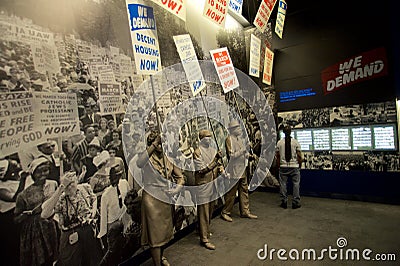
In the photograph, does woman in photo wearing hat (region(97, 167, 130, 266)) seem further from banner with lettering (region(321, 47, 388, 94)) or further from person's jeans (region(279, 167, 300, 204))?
banner with lettering (region(321, 47, 388, 94))

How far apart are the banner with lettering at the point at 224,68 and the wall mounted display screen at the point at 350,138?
2.21 meters

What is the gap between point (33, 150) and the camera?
6.45ft

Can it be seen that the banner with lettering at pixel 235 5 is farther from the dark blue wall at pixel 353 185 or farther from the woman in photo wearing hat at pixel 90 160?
the dark blue wall at pixel 353 185

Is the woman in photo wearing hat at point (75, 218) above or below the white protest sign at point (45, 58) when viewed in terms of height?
below

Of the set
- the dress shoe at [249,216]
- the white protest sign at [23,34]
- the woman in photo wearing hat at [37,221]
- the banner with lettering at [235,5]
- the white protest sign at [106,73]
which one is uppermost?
the banner with lettering at [235,5]

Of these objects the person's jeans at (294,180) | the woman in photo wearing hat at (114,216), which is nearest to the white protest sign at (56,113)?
the woman in photo wearing hat at (114,216)

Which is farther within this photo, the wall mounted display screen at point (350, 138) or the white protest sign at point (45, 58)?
the wall mounted display screen at point (350, 138)

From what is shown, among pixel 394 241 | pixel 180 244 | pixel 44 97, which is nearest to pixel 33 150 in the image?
pixel 44 97

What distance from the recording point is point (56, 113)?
2113mm

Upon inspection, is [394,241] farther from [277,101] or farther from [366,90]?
[277,101]

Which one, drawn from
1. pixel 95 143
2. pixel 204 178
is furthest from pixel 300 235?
pixel 95 143

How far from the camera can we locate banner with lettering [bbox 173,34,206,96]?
3130 mm

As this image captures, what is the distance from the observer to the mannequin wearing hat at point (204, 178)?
128 inches

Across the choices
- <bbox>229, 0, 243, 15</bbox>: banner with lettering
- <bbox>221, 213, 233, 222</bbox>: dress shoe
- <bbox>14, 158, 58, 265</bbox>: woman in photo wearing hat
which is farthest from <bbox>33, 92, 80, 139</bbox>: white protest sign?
<bbox>221, 213, 233, 222</bbox>: dress shoe
